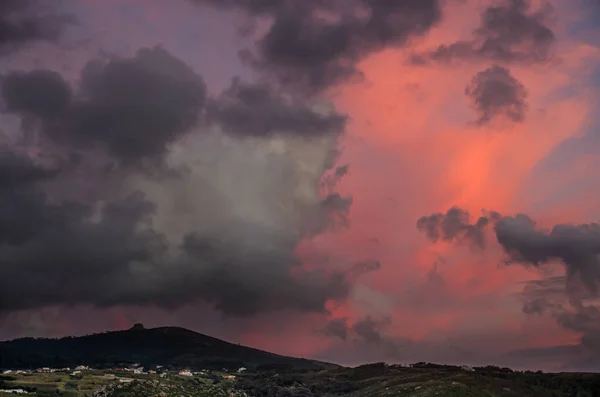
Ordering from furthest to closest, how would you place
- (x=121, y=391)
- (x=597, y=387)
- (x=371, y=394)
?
(x=371, y=394) < (x=597, y=387) < (x=121, y=391)

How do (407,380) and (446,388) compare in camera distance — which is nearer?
(446,388)

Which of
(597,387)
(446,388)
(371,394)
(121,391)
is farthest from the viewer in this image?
(371,394)

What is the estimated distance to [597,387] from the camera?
173 m

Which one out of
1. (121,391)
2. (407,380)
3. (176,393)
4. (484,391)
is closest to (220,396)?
(176,393)

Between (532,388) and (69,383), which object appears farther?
(69,383)

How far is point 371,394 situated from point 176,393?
56.6 m

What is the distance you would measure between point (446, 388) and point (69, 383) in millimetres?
120345

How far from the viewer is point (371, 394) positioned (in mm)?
184625

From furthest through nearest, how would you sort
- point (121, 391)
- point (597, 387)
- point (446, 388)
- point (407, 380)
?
point (407, 380), point (597, 387), point (121, 391), point (446, 388)

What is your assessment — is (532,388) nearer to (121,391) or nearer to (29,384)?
(121,391)

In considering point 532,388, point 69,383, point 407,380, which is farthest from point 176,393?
point 532,388

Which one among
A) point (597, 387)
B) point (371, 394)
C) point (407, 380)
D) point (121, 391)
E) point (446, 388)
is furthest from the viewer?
point (407, 380)

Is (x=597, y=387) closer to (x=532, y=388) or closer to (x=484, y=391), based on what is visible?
(x=532, y=388)

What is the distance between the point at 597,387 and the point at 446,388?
173ft
